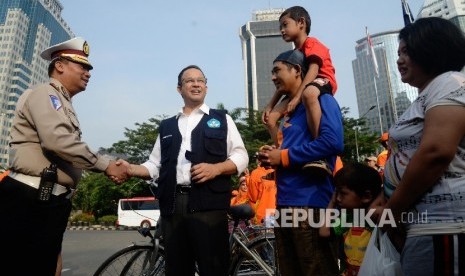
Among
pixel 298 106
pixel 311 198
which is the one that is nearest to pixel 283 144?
pixel 298 106

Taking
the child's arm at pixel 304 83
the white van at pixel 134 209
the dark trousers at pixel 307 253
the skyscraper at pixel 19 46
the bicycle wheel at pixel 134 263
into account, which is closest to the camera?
the dark trousers at pixel 307 253

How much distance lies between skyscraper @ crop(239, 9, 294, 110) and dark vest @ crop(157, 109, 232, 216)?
84429mm

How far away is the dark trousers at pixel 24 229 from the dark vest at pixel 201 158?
77 cm

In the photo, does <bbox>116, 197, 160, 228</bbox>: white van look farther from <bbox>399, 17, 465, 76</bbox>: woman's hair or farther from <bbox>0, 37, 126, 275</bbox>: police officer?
<bbox>399, 17, 465, 76</bbox>: woman's hair

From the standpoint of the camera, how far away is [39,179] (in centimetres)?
220

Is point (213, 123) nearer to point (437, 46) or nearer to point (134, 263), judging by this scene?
point (134, 263)

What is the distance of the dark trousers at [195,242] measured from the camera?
237cm

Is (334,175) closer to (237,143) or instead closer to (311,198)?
(311,198)

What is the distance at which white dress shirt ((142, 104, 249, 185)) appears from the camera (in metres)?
2.57

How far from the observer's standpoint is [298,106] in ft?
7.46

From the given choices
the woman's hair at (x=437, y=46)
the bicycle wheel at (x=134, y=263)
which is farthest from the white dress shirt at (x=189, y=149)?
the woman's hair at (x=437, y=46)

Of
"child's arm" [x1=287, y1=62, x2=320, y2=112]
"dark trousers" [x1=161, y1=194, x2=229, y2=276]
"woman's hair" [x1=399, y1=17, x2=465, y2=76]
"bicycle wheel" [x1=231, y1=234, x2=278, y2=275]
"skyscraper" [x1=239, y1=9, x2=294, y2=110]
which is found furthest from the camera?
"skyscraper" [x1=239, y1=9, x2=294, y2=110]

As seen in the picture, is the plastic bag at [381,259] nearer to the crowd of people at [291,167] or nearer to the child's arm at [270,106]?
the crowd of people at [291,167]

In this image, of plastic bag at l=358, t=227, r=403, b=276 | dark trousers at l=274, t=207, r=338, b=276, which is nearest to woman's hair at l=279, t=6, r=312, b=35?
dark trousers at l=274, t=207, r=338, b=276
